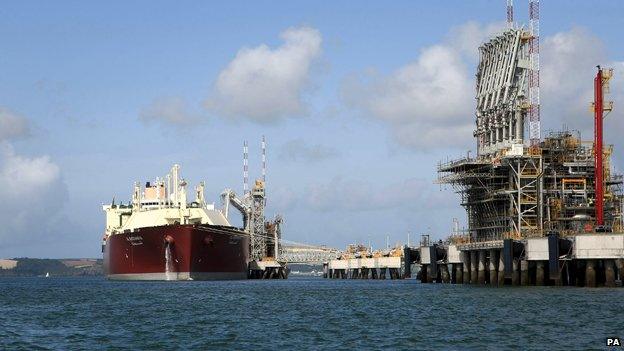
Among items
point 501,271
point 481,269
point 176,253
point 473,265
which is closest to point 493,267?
point 501,271

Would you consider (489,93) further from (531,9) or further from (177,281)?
(177,281)

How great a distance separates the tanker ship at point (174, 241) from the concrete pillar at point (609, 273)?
59.3 metres

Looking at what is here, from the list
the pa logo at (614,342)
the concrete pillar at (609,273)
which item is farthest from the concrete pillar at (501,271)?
the pa logo at (614,342)

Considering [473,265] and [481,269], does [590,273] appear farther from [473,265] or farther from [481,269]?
[473,265]

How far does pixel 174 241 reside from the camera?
13062 centimetres

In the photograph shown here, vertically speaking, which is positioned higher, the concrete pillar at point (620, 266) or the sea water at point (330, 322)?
the concrete pillar at point (620, 266)

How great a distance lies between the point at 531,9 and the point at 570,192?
66.1ft

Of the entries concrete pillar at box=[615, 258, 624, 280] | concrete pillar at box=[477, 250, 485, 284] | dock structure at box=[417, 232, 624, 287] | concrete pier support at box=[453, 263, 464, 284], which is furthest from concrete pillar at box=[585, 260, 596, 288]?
Answer: concrete pier support at box=[453, 263, 464, 284]

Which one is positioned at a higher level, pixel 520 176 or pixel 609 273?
pixel 520 176

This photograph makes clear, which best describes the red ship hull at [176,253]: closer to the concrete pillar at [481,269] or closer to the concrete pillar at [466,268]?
the concrete pillar at [466,268]

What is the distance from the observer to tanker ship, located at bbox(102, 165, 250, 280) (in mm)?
131500

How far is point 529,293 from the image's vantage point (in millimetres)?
83250

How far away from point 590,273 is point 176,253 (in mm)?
60572

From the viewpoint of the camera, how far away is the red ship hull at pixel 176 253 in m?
131
